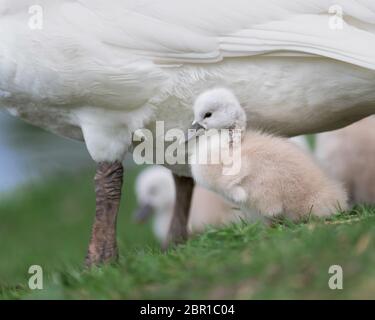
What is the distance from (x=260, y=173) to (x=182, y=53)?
899 mm

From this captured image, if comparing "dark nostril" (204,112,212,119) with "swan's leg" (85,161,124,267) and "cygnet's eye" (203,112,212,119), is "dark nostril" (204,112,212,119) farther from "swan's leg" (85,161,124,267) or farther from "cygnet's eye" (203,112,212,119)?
"swan's leg" (85,161,124,267)

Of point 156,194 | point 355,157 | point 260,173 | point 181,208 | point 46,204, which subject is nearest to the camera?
→ point 260,173

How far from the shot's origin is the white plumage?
6.77 metres

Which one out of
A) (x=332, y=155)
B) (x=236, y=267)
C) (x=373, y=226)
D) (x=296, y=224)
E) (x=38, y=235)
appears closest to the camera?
(x=236, y=267)

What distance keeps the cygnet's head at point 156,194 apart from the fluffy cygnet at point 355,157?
2485mm

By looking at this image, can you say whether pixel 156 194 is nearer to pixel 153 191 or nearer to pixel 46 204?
pixel 153 191

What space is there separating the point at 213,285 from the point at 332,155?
499 centimetres

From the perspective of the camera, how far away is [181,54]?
683cm

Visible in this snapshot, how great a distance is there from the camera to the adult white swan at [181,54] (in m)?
6.77

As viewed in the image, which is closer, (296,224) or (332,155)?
(296,224)

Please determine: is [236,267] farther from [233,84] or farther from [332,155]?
[332,155]

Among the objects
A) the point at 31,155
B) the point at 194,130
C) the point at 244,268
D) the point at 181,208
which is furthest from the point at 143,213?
the point at 244,268
